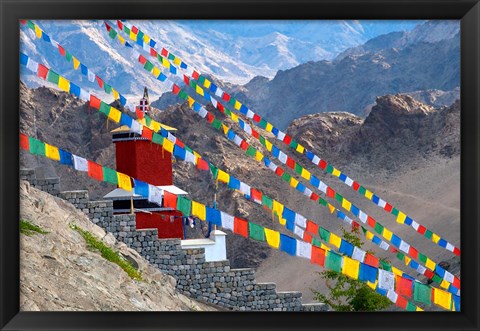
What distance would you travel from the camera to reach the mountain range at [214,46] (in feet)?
325

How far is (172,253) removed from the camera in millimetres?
15508

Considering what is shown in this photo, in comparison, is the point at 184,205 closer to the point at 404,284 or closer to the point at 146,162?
the point at 404,284

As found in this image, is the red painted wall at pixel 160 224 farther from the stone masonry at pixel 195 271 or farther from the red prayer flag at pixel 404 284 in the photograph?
the red prayer flag at pixel 404 284

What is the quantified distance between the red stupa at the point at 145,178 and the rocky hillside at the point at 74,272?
8.49 ft

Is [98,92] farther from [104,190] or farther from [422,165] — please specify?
[422,165]

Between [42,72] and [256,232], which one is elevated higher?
[42,72]

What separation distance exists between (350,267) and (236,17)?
231 centimetres

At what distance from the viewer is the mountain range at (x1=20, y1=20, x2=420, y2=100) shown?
9894 cm

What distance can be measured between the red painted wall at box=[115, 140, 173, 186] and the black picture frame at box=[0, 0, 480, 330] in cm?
1035

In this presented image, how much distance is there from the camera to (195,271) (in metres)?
15.7

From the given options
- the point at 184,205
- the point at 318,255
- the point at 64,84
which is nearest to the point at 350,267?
the point at 318,255

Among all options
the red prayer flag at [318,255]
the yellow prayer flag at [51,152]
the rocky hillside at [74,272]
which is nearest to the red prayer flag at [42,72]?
the rocky hillside at [74,272]

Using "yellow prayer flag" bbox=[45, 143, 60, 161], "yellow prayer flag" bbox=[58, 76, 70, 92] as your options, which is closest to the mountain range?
"yellow prayer flag" bbox=[58, 76, 70, 92]

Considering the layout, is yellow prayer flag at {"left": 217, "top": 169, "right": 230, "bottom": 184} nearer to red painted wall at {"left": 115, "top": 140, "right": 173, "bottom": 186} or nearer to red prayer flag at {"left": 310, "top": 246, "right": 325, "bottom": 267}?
red prayer flag at {"left": 310, "top": 246, "right": 325, "bottom": 267}
